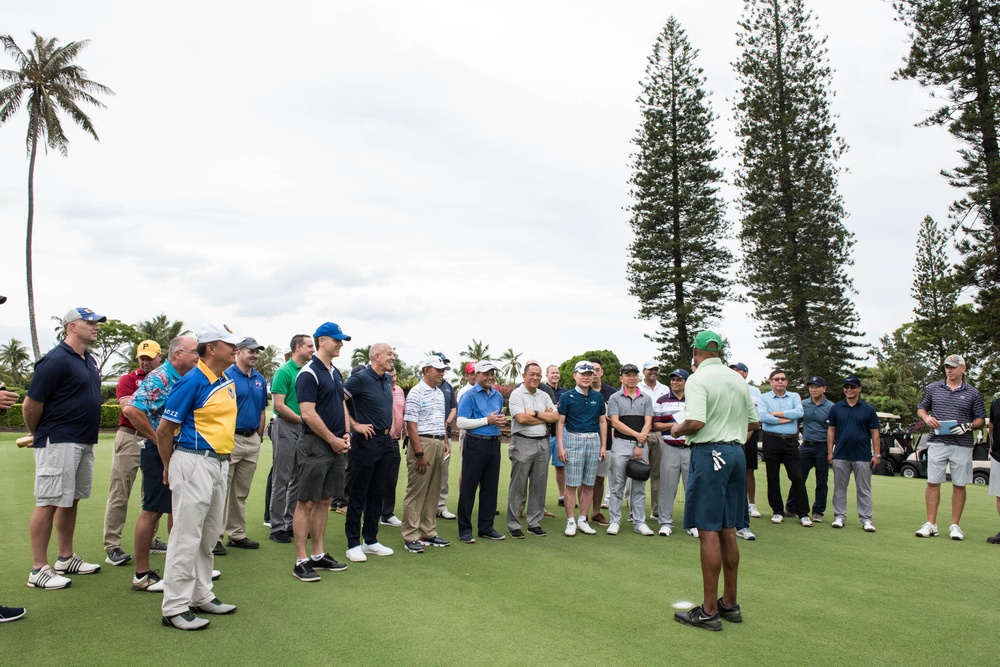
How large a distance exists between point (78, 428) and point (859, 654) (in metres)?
4.77

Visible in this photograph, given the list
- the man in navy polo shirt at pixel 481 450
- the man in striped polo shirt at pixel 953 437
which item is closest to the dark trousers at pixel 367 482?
the man in navy polo shirt at pixel 481 450

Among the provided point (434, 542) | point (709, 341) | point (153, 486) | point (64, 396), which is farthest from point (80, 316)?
point (709, 341)

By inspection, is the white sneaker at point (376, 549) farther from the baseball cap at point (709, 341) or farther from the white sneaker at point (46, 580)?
the baseball cap at point (709, 341)

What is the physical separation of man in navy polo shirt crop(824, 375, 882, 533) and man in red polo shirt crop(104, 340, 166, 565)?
21.8ft

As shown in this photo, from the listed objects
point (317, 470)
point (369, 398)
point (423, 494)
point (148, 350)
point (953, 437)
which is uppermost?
point (148, 350)

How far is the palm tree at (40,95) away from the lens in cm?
3003

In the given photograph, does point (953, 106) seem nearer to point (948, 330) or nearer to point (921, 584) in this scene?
point (948, 330)

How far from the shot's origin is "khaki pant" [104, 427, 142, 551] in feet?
17.3

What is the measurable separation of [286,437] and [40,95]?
3125 cm

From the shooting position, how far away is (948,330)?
72.9 ft

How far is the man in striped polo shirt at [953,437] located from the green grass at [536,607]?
1.54 ft

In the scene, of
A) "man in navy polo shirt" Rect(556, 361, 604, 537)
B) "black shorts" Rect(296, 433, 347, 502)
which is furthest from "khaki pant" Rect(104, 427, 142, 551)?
"man in navy polo shirt" Rect(556, 361, 604, 537)

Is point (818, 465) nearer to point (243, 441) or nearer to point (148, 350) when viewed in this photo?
point (243, 441)

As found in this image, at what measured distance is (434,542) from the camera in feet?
20.6
